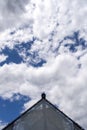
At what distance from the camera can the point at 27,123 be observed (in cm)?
4184

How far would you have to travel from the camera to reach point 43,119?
42.1 m

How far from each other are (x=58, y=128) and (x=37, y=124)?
6.63 ft

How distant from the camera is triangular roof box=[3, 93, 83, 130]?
41625 mm

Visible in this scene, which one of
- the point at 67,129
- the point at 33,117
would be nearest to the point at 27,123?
the point at 33,117

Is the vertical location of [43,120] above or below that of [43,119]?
below

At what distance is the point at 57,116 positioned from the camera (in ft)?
139

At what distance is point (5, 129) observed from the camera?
41.3 metres

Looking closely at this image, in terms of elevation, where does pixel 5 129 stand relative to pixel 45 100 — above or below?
below

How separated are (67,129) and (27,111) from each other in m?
4.18

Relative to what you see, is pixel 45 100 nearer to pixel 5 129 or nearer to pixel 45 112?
pixel 45 112

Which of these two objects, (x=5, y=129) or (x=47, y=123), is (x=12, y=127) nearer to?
(x=5, y=129)

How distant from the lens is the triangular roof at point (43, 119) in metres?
41.6

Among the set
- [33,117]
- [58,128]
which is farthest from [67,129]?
[33,117]

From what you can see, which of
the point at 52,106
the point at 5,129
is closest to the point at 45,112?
the point at 52,106
